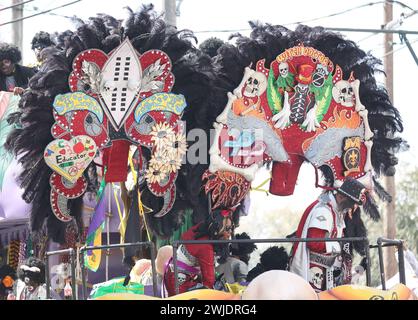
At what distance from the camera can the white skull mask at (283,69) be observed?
7926mm

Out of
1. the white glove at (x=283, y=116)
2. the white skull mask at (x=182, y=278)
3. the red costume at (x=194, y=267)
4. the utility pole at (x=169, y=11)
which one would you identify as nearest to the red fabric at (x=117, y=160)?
the red costume at (x=194, y=267)

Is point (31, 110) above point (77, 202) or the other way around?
above

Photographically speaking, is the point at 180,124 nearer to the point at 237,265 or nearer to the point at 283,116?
the point at 283,116

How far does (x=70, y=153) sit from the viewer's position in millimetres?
7504

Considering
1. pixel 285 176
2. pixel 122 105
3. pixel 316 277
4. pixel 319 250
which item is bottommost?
pixel 316 277

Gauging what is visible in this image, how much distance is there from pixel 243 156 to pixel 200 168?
38cm

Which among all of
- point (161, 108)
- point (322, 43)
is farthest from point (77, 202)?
point (322, 43)

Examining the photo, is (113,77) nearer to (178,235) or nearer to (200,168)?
(200,168)

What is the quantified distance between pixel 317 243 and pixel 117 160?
1695mm

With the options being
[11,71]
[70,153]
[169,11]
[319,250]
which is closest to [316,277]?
[319,250]

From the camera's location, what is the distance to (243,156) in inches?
306

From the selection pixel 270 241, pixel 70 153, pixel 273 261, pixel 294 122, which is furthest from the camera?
pixel 273 261

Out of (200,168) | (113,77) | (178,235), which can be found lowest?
(178,235)

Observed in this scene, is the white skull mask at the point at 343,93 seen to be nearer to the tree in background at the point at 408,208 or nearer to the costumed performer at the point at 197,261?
the costumed performer at the point at 197,261
